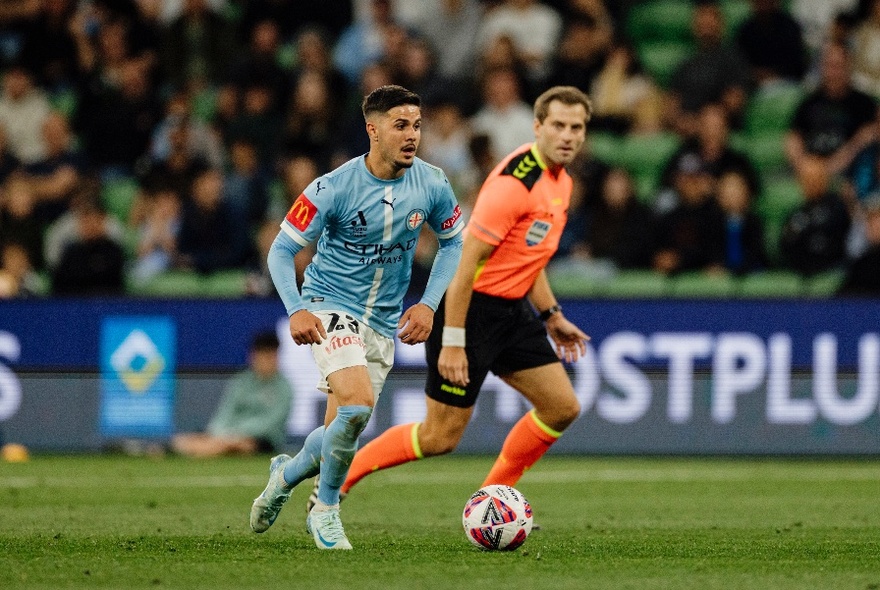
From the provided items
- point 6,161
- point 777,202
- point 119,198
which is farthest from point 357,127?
point 777,202

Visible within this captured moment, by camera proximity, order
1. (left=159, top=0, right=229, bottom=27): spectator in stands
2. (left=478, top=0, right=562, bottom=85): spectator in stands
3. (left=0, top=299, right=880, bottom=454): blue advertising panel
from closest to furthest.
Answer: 1. (left=0, top=299, right=880, bottom=454): blue advertising panel
2. (left=478, top=0, right=562, bottom=85): spectator in stands
3. (left=159, top=0, right=229, bottom=27): spectator in stands

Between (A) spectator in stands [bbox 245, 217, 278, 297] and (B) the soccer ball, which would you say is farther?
(A) spectator in stands [bbox 245, 217, 278, 297]

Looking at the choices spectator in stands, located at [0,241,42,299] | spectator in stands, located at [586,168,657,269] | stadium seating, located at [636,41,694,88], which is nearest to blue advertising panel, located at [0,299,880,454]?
spectator in stands, located at [0,241,42,299]

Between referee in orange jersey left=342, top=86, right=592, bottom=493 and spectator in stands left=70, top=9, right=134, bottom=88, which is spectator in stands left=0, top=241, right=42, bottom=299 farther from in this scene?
referee in orange jersey left=342, top=86, right=592, bottom=493

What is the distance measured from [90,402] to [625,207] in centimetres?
554

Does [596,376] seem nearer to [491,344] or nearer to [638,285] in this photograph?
[638,285]

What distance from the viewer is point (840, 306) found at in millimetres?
13312

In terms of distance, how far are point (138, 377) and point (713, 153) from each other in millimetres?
6116

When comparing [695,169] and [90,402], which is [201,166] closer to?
[90,402]

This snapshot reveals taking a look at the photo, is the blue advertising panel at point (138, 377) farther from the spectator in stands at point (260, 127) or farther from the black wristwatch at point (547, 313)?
the black wristwatch at point (547, 313)

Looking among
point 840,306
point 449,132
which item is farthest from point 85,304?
point 840,306

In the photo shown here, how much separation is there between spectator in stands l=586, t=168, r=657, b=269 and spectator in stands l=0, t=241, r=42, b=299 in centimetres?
571

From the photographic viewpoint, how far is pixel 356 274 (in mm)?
7512

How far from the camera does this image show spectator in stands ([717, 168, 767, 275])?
14.7 meters
